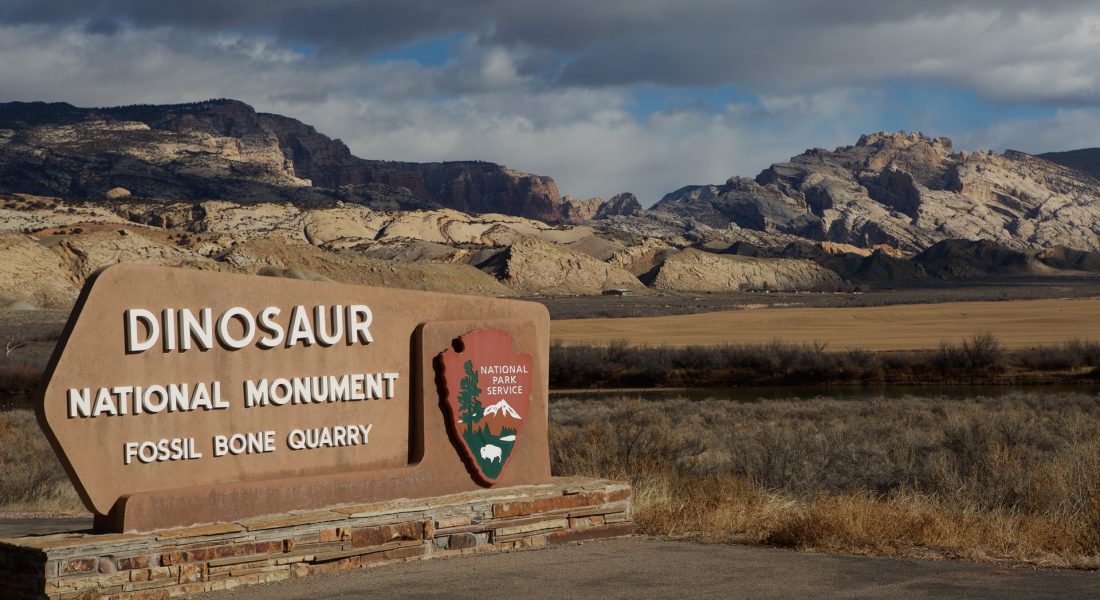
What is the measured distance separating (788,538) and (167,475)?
5.29 meters

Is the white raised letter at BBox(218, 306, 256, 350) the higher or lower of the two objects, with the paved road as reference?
higher

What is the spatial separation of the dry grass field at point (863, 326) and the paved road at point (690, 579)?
1798 inches

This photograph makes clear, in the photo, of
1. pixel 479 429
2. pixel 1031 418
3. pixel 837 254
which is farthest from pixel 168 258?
pixel 837 254

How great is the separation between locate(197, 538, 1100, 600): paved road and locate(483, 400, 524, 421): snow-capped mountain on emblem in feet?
4.89

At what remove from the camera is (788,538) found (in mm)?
10523

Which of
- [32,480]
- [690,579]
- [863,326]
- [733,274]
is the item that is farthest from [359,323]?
[733,274]

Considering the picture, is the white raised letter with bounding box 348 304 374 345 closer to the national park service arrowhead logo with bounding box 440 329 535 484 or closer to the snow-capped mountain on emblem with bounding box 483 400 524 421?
the national park service arrowhead logo with bounding box 440 329 535 484

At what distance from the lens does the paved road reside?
848cm

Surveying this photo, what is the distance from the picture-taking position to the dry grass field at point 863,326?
6038 cm

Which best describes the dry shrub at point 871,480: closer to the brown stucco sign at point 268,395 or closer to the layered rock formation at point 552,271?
the brown stucco sign at point 268,395

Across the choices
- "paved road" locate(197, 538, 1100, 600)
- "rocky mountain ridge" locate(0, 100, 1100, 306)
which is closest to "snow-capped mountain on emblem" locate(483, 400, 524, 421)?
"paved road" locate(197, 538, 1100, 600)

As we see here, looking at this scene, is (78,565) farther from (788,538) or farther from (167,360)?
(788,538)

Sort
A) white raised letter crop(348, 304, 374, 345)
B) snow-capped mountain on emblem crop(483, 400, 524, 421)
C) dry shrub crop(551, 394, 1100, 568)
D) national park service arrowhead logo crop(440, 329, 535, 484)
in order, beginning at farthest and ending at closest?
snow-capped mountain on emblem crop(483, 400, 524, 421) < national park service arrowhead logo crop(440, 329, 535, 484) < white raised letter crop(348, 304, 374, 345) < dry shrub crop(551, 394, 1100, 568)

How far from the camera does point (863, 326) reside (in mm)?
72812
